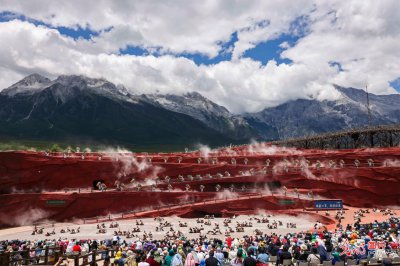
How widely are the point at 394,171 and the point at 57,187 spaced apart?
5657 centimetres

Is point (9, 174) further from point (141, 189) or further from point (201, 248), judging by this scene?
point (201, 248)

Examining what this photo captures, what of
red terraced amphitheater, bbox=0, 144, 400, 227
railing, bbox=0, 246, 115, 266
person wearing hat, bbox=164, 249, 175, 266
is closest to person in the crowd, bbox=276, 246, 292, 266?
person wearing hat, bbox=164, 249, 175, 266

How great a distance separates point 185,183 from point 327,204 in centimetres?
2312

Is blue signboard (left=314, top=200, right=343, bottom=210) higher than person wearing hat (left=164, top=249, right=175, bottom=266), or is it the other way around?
person wearing hat (left=164, top=249, right=175, bottom=266)

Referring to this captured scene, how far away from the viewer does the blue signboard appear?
57250mm

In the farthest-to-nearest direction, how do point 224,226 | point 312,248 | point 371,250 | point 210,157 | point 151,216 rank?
point 210,157
point 151,216
point 224,226
point 371,250
point 312,248

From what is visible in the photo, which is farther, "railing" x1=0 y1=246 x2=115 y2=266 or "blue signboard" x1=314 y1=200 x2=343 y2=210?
"blue signboard" x1=314 y1=200 x2=343 y2=210

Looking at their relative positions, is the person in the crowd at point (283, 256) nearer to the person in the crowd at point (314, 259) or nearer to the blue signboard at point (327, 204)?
the person in the crowd at point (314, 259)

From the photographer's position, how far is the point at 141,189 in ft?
206

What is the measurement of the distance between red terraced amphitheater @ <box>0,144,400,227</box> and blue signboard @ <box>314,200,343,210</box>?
181 cm

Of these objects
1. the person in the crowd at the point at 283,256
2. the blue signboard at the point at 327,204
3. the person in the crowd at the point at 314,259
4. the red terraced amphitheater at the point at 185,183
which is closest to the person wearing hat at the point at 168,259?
the person in the crowd at the point at 283,256

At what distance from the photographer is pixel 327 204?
57938 millimetres

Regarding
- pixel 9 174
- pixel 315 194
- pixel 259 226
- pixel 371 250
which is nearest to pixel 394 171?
pixel 315 194

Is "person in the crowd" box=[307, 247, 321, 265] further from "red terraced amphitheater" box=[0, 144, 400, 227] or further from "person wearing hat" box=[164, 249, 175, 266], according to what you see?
"red terraced amphitheater" box=[0, 144, 400, 227]
